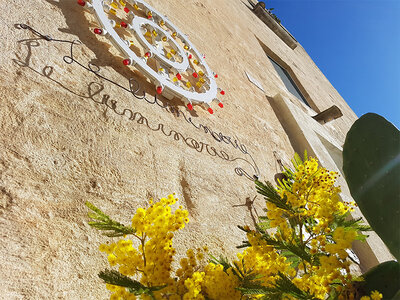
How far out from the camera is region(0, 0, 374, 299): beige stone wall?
697 mm

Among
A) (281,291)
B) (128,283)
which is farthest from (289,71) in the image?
(128,283)

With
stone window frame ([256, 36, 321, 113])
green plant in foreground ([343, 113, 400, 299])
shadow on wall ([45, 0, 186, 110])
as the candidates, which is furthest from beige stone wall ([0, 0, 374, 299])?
stone window frame ([256, 36, 321, 113])

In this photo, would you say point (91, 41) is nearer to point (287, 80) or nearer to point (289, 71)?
point (287, 80)

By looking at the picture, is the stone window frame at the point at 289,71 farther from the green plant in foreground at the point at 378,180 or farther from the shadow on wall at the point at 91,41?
the green plant in foreground at the point at 378,180

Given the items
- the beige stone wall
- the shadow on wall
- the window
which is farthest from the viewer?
the window

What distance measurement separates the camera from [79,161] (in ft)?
2.96

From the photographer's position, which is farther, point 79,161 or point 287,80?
point 287,80

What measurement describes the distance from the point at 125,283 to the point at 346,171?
0.53m

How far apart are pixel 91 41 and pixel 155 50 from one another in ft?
1.25

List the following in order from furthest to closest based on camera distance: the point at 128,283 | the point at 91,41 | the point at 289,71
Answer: the point at 289,71 → the point at 91,41 → the point at 128,283

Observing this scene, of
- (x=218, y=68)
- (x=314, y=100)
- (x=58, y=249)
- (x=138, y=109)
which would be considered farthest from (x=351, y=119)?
(x=58, y=249)

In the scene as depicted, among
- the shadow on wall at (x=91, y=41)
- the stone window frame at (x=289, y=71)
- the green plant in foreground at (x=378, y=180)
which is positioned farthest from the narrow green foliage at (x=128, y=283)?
the stone window frame at (x=289, y=71)

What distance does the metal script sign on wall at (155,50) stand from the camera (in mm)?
1450

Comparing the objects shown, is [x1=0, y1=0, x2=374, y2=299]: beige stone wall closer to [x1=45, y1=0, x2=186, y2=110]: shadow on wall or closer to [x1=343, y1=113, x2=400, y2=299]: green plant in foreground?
[x1=45, y1=0, x2=186, y2=110]: shadow on wall
